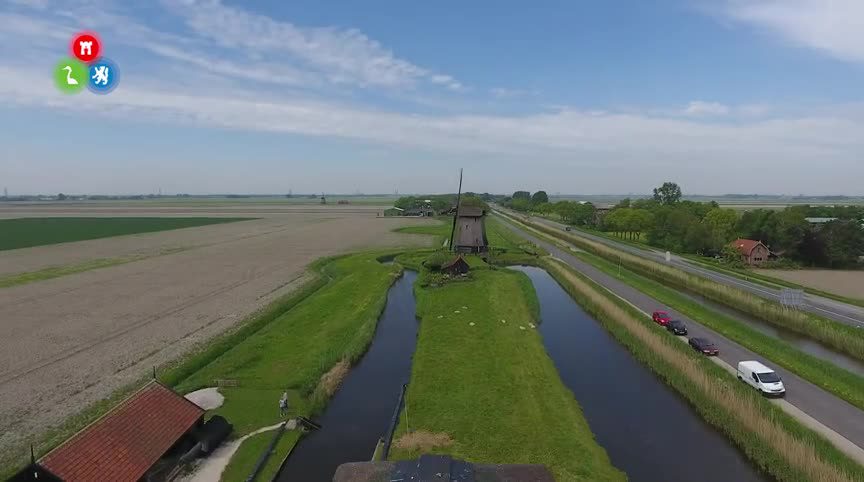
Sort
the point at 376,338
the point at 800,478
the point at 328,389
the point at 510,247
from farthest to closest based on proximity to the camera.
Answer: the point at 510,247, the point at 376,338, the point at 328,389, the point at 800,478

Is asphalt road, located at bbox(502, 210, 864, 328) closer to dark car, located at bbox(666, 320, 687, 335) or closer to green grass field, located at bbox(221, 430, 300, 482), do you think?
dark car, located at bbox(666, 320, 687, 335)

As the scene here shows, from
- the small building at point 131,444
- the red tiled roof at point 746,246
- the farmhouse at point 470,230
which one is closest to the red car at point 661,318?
the small building at point 131,444

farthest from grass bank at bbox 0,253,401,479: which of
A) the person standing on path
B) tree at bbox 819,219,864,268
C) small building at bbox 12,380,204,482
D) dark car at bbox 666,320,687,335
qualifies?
tree at bbox 819,219,864,268

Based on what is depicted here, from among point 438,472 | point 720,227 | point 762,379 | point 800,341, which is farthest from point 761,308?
point 720,227

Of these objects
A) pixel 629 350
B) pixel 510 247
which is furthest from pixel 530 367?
pixel 510 247

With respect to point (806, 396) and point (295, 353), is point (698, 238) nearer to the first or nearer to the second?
point (806, 396)

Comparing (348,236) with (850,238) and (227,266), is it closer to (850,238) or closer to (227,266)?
(227,266)

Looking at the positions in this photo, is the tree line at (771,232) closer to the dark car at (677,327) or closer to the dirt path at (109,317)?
the dark car at (677,327)
